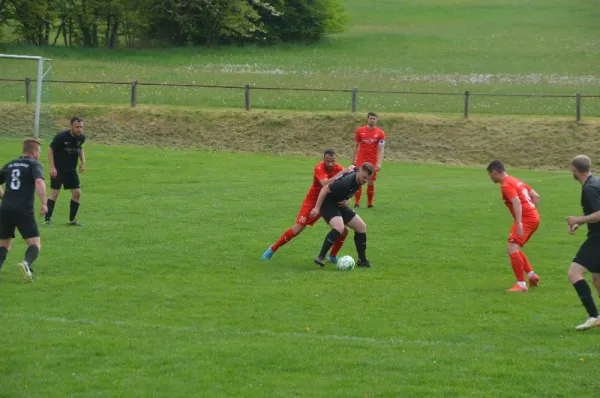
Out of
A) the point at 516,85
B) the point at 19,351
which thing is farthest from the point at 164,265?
the point at 516,85

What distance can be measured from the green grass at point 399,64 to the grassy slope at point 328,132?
2547mm

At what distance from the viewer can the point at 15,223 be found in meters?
13.2

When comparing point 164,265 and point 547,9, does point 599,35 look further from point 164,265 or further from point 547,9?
point 164,265

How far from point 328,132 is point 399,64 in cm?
2371

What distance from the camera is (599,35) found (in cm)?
6994

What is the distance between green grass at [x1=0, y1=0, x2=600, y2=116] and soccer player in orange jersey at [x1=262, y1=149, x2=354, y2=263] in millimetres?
22292

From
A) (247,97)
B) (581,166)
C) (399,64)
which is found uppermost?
(399,64)

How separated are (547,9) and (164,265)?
74.2m

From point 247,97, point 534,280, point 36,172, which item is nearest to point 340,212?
point 534,280

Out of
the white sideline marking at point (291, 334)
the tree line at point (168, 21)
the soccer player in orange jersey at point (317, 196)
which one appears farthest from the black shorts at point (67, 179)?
the tree line at point (168, 21)

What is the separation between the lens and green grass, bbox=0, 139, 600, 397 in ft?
30.3

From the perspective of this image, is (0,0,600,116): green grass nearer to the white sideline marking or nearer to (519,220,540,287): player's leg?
the white sideline marking

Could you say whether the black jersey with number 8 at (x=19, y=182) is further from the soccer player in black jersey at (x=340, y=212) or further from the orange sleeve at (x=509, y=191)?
the orange sleeve at (x=509, y=191)

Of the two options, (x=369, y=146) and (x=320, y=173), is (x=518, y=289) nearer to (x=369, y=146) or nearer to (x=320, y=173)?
(x=320, y=173)
